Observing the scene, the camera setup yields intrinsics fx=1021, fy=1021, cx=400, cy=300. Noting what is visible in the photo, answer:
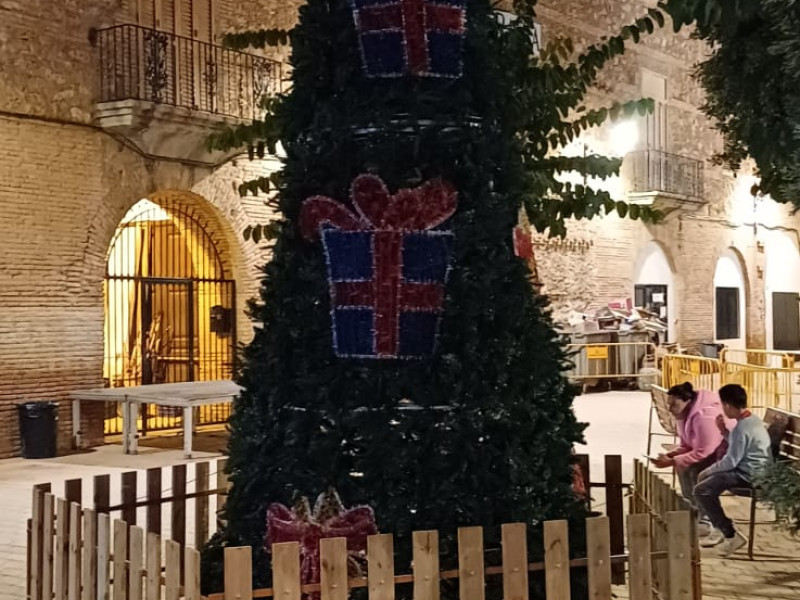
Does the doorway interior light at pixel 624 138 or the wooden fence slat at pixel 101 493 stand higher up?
the doorway interior light at pixel 624 138

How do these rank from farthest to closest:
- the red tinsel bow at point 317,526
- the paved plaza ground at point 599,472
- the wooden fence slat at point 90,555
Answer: the paved plaza ground at point 599,472
the wooden fence slat at point 90,555
the red tinsel bow at point 317,526

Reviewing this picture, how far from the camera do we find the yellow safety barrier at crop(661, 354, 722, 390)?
46.2 ft

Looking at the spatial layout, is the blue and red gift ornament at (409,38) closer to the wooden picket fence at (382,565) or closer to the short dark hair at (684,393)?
the wooden picket fence at (382,565)

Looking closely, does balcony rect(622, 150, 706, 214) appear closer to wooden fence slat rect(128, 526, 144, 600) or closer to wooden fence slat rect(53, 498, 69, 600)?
wooden fence slat rect(53, 498, 69, 600)

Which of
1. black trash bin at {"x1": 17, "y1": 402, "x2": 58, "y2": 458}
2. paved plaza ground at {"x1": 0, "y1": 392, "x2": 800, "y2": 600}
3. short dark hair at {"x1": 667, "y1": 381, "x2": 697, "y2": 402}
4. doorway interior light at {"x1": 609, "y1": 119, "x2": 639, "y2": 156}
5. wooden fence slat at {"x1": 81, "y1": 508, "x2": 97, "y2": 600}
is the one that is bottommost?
paved plaza ground at {"x1": 0, "y1": 392, "x2": 800, "y2": 600}

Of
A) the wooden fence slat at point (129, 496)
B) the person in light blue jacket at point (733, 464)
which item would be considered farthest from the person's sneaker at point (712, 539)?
the wooden fence slat at point (129, 496)

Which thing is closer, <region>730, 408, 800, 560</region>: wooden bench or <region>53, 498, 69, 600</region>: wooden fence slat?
<region>53, 498, 69, 600</region>: wooden fence slat

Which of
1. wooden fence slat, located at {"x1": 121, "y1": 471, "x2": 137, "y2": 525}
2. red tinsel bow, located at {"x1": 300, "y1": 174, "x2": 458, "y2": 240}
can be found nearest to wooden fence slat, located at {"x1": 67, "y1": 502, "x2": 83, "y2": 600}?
wooden fence slat, located at {"x1": 121, "y1": 471, "x2": 137, "y2": 525}

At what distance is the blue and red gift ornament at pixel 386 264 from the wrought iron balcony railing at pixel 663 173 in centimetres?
2013

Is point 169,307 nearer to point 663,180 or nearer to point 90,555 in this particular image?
point 90,555

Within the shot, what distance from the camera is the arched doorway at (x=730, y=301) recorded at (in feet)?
87.5

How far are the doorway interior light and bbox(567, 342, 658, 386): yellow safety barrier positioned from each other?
4769 millimetres

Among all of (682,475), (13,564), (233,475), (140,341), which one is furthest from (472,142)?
(140,341)

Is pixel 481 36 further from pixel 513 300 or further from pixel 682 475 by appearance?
pixel 682 475
